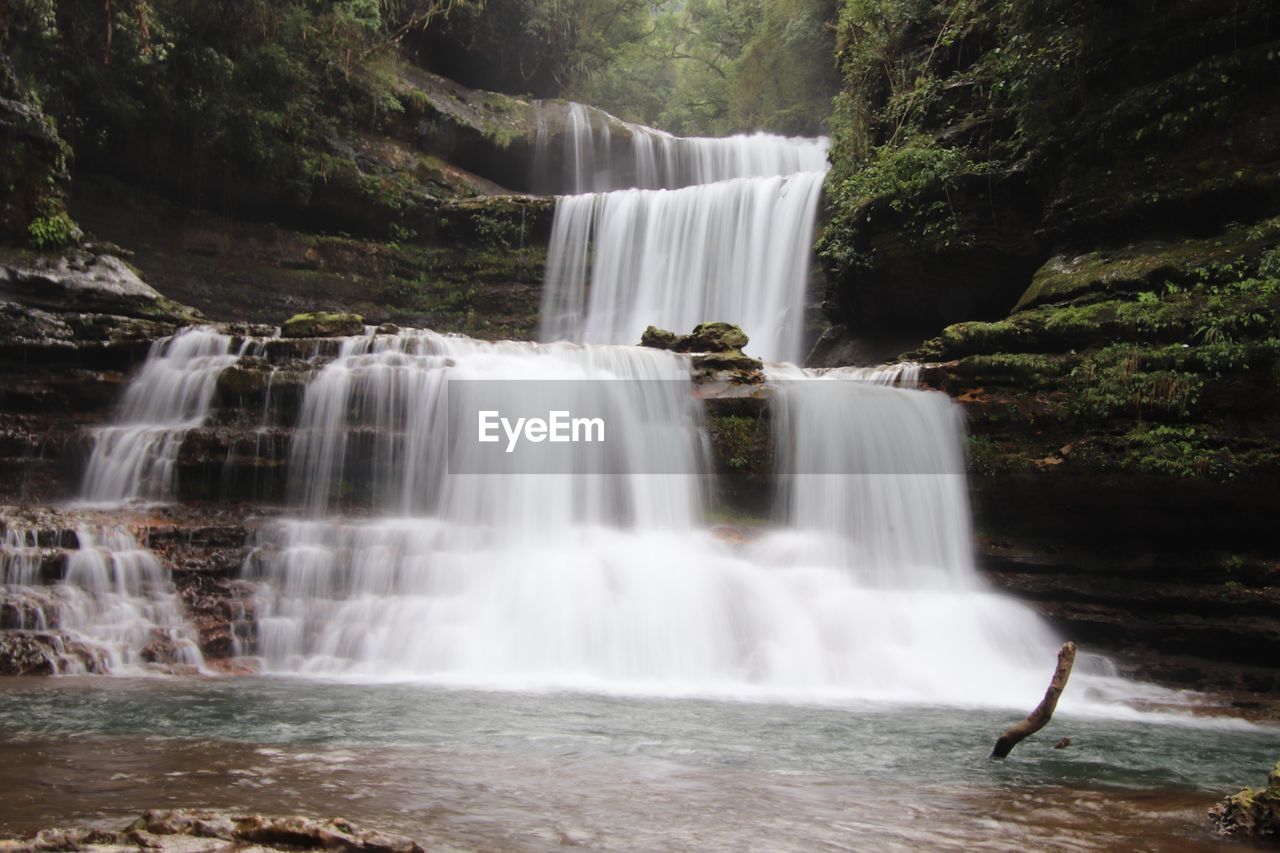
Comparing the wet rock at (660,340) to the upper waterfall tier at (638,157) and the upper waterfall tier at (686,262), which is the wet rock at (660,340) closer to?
the upper waterfall tier at (686,262)

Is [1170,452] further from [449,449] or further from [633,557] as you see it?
[449,449]

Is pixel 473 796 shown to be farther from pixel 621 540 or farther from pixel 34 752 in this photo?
pixel 621 540

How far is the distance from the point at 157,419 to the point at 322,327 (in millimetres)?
2661

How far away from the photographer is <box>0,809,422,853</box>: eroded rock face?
2596 mm

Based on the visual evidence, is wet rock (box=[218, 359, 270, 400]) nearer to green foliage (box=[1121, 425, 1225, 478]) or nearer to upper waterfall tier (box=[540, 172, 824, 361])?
upper waterfall tier (box=[540, 172, 824, 361])

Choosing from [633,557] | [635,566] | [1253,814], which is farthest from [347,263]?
[1253,814]

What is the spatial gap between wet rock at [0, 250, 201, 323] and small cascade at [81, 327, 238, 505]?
1.43 metres

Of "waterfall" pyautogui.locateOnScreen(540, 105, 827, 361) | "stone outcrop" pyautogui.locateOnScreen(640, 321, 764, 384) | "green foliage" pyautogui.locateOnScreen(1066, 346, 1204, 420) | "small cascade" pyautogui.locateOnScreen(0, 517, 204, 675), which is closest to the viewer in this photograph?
"small cascade" pyautogui.locateOnScreen(0, 517, 204, 675)

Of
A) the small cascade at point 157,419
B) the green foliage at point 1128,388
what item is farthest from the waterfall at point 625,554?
the small cascade at point 157,419

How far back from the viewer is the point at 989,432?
9.99 m

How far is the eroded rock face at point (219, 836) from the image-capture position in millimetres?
2596

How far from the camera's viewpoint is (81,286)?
41.4 ft

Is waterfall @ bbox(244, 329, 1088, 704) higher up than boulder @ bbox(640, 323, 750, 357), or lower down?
lower down

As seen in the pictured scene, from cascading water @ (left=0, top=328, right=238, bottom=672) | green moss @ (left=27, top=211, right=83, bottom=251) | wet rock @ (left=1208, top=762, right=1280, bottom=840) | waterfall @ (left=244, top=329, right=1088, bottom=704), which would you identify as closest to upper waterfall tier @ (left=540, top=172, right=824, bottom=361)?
waterfall @ (left=244, top=329, right=1088, bottom=704)
